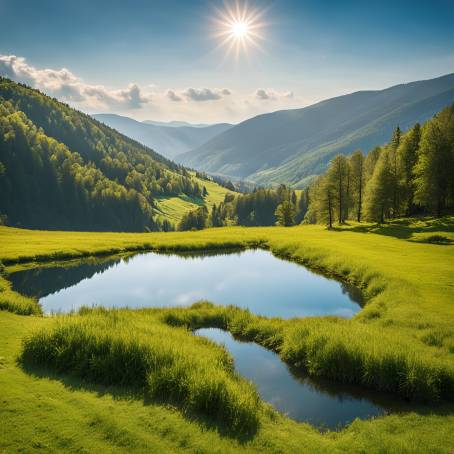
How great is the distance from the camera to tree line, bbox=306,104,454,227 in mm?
70438

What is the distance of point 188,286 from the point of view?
4281 cm

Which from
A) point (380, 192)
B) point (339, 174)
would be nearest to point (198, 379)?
point (380, 192)

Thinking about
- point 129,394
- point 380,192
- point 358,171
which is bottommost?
point 129,394

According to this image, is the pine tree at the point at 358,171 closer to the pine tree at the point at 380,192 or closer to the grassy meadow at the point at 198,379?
the pine tree at the point at 380,192

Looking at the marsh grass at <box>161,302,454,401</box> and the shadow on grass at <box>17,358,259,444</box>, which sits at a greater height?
the shadow on grass at <box>17,358,259,444</box>

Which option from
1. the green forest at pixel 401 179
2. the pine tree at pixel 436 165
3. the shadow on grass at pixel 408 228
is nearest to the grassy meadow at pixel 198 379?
the shadow on grass at pixel 408 228

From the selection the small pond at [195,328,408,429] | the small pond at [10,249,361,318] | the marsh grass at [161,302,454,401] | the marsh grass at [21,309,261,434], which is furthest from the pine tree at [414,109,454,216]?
the marsh grass at [21,309,261,434]

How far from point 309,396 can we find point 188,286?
2647 centimetres

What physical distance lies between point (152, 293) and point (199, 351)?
76.8ft

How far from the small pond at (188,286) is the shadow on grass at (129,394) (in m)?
18.4

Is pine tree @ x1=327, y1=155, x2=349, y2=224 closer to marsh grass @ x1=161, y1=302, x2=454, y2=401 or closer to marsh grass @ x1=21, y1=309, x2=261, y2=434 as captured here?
marsh grass @ x1=161, y1=302, x2=454, y2=401

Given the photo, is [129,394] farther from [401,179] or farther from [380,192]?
[401,179]

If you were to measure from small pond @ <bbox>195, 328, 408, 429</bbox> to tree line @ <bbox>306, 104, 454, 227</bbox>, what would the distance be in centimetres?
6270

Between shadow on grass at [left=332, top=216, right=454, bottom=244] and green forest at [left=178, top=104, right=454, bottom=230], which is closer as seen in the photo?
shadow on grass at [left=332, top=216, right=454, bottom=244]
